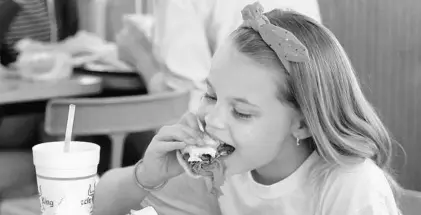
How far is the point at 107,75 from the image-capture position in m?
3.47

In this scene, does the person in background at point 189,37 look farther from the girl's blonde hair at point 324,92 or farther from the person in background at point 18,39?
the girl's blonde hair at point 324,92

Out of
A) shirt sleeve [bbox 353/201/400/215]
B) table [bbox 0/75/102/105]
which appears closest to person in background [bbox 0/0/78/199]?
table [bbox 0/75/102/105]

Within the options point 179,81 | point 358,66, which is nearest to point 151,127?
point 179,81

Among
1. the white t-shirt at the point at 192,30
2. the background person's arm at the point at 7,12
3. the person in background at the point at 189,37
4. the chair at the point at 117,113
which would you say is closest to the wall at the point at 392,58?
the person in background at the point at 189,37

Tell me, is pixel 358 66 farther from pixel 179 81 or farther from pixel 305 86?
pixel 305 86

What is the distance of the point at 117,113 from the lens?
9.37 feet

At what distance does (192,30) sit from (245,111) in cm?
155

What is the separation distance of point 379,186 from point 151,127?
1.74m

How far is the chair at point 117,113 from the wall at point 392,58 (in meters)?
0.76

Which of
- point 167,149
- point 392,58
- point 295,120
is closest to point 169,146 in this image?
point 167,149

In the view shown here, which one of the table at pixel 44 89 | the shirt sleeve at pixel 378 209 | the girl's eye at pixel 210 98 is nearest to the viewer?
the shirt sleeve at pixel 378 209

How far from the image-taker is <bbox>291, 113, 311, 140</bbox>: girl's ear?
4.60 feet

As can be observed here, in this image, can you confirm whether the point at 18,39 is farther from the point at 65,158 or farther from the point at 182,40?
the point at 65,158

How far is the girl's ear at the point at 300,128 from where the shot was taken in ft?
4.60
